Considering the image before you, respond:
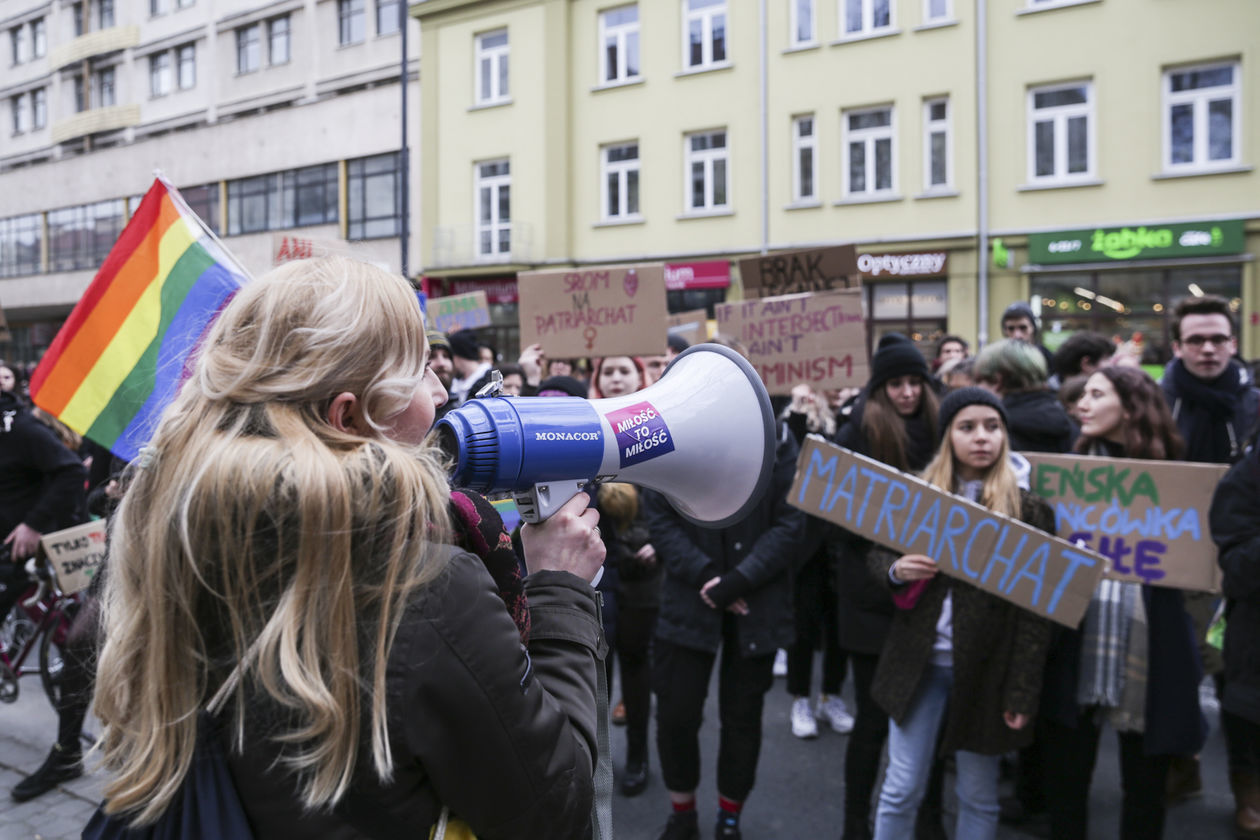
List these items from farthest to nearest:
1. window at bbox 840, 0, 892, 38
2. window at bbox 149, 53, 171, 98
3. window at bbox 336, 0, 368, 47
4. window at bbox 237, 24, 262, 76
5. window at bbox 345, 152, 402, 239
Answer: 1. window at bbox 149, 53, 171, 98
2. window at bbox 237, 24, 262, 76
3. window at bbox 336, 0, 368, 47
4. window at bbox 345, 152, 402, 239
5. window at bbox 840, 0, 892, 38

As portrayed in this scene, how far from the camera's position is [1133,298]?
47.0ft

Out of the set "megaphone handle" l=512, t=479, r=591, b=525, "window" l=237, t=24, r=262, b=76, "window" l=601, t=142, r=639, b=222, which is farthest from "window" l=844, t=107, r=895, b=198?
"window" l=237, t=24, r=262, b=76

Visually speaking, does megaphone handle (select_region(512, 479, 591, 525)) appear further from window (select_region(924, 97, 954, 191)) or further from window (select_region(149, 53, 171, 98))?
window (select_region(149, 53, 171, 98))

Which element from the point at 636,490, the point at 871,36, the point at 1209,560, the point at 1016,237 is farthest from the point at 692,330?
the point at 871,36

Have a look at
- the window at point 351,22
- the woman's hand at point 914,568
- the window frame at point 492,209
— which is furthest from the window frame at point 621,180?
the woman's hand at point 914,568

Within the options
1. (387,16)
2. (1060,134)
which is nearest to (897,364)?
(1060,134)

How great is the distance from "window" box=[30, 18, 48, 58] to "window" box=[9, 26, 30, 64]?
436mm

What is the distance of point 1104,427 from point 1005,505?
65cm

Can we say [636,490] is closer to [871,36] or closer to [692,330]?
[692,330]

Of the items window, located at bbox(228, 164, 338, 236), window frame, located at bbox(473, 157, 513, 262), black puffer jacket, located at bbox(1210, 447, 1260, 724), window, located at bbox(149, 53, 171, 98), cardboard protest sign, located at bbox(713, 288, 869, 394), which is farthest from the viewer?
window, located at bbox(149, 53, 171, 98)

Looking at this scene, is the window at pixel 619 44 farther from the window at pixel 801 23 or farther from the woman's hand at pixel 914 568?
the woman's hand at pixel 914 568

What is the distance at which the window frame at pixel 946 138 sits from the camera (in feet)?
50.0

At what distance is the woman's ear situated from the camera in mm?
1113

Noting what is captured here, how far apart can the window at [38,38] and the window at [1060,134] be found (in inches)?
1280
